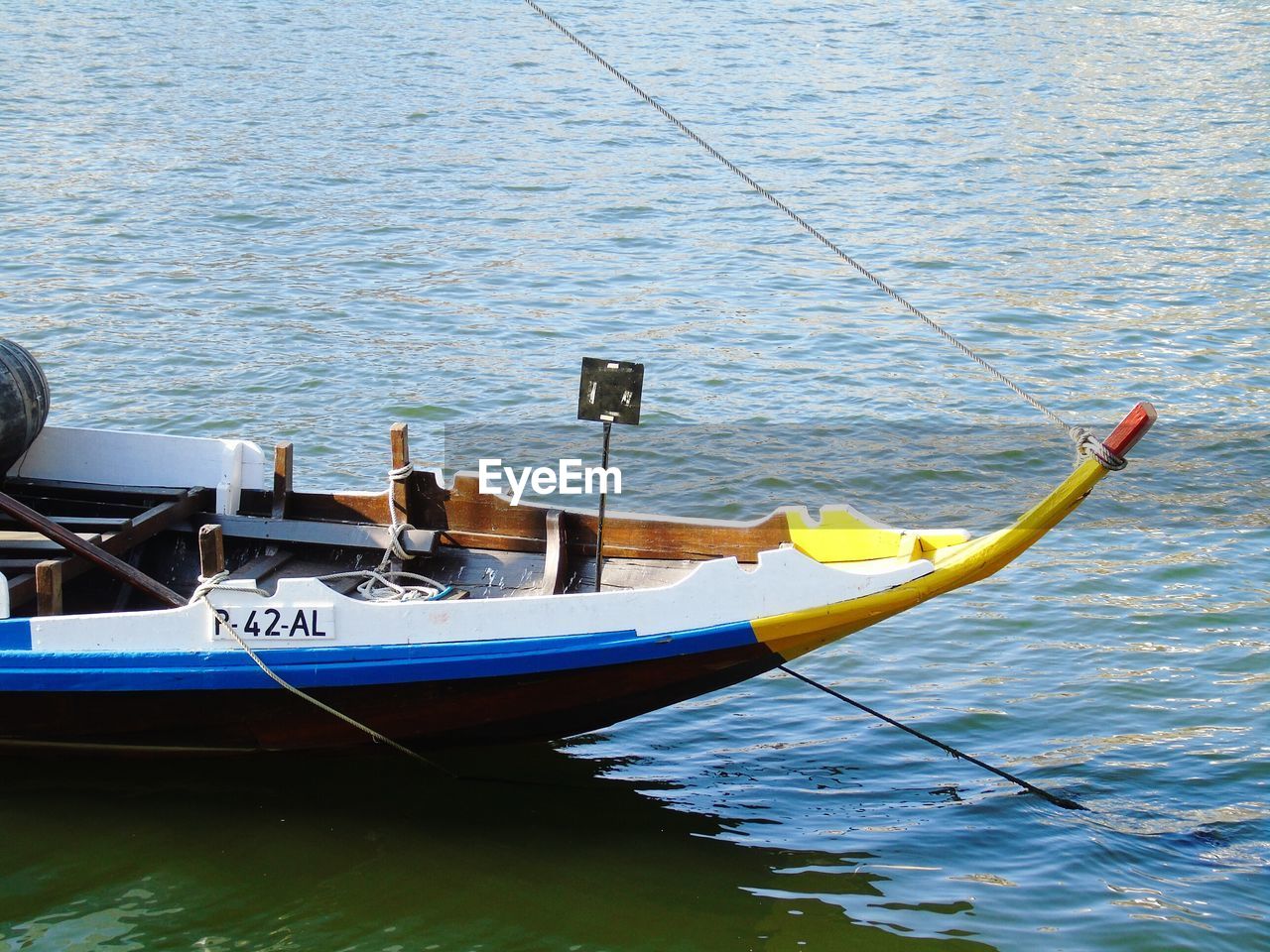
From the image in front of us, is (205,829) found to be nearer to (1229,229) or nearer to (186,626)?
(186,626)

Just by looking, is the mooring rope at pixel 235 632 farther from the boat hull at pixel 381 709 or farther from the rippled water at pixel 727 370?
the rippled water at pixel 727 370

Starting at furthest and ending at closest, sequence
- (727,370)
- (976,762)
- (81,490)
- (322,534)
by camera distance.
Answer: (727,370)
(81,490)
(322,534)
(976,762)

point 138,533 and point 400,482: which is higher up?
point 400,482

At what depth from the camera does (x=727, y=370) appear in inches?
565

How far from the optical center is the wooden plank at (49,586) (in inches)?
269

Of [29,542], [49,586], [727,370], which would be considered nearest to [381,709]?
[49,586]

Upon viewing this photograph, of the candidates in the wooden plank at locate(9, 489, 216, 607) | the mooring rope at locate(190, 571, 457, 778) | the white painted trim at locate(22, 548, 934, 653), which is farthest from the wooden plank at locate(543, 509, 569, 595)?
the wooden plank at locate(9, 489, 216, 607)

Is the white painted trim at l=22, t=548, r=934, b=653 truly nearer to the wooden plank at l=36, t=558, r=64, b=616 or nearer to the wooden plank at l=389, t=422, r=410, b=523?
the wooden plank at l=36, t=558, r=64, b=616

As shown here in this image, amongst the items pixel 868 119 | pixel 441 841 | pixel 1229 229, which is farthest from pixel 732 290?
pixel 441 841

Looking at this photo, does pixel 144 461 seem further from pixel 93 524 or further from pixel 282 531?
pixel 282 531

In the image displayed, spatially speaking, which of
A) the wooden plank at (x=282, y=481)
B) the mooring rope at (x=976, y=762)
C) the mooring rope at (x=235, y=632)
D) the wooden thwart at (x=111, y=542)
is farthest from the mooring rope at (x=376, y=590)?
the mooring rope at (x=976, y=762)

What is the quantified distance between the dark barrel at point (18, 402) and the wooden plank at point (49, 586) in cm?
148

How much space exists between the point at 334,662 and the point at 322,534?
5.28ft

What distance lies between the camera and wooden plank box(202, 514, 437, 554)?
26.2 feet
